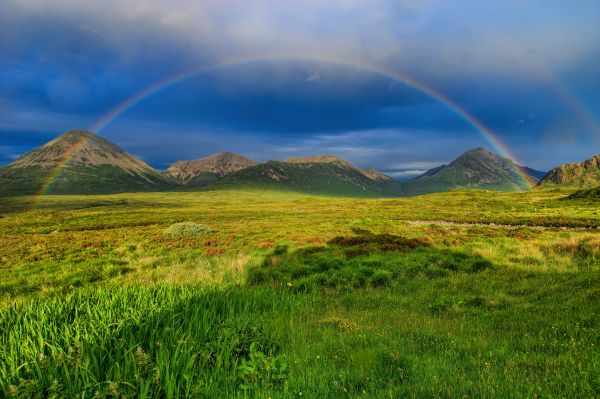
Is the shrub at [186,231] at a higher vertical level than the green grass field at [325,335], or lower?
lower

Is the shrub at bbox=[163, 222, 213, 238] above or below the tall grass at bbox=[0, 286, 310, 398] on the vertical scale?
below

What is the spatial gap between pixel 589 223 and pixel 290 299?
43.9 meters

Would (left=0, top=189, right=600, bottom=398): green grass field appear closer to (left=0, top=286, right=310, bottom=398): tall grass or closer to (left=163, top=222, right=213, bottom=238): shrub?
(left=0, top=286, right=310, bottom=398): tall grass

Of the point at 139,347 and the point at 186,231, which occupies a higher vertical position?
the point at 139,347

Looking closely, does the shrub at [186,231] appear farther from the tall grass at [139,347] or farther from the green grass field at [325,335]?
the tall grass at [139,347]

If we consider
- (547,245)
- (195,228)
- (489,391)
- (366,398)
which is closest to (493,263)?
(547,245)

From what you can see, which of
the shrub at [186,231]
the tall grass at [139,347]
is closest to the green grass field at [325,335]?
the tall grass at [139,347]

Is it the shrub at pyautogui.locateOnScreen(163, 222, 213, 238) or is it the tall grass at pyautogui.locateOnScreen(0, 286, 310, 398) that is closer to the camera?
the tall grass at pyautogui.locateOnScreen(0, 286, 310, 398)

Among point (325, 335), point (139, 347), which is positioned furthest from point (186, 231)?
point (139, 347)

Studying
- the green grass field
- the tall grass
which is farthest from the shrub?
the tall grass

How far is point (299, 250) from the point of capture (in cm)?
2072

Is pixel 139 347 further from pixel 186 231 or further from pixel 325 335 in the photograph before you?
pixel 186 231

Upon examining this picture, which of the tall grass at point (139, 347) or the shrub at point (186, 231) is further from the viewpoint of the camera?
the shrub at point (186, 231)

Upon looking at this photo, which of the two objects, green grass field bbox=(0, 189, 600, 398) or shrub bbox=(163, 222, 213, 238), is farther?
shrub bbox=(163, 222, 213, 238)
